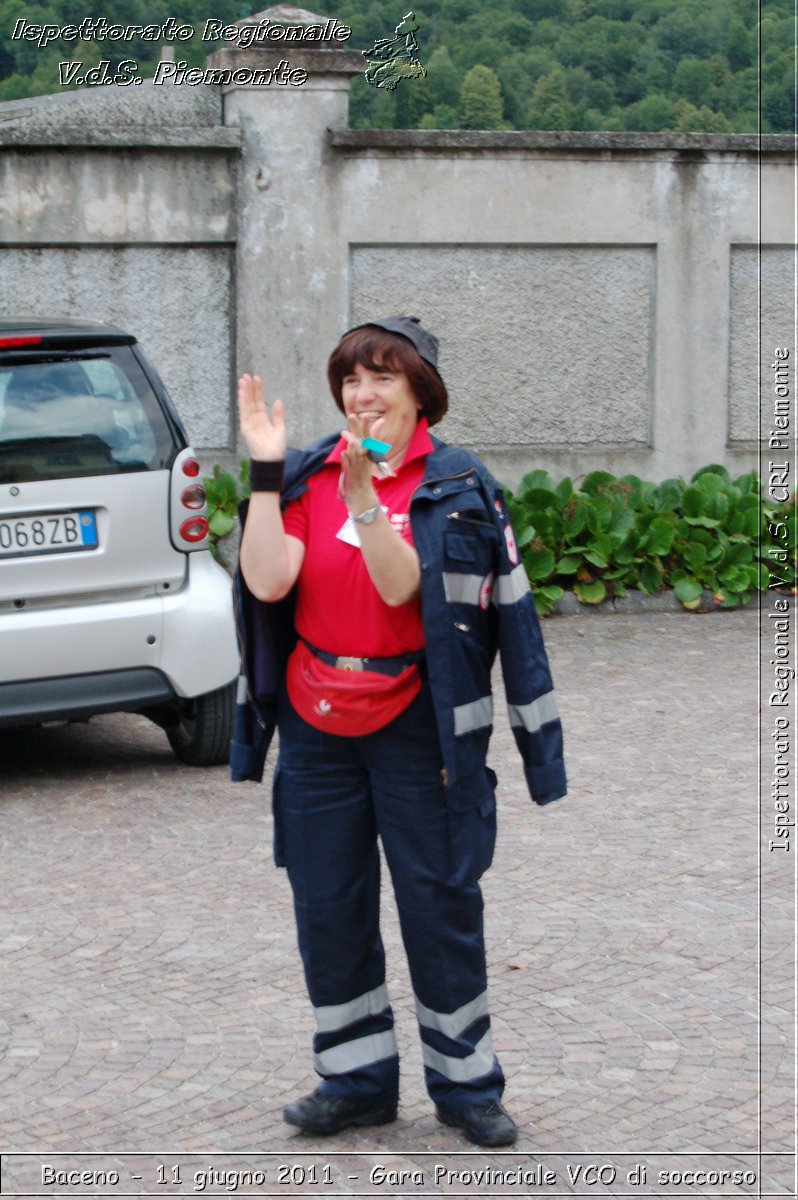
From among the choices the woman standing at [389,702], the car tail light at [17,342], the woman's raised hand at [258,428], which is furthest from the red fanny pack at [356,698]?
the car tail light at [17,342]

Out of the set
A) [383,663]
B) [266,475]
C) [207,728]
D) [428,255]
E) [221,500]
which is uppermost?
[428,255]

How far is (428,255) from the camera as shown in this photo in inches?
443

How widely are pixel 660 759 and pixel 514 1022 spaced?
2.94m

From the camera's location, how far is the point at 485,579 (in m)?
3.75

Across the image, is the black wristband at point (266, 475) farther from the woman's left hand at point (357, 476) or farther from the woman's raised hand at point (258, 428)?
the woman's left hand at point (357, 476)

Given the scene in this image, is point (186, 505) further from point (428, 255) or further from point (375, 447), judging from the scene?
point (428, 255)

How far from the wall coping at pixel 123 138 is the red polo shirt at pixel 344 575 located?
7499mm

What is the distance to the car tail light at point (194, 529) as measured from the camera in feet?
22.7

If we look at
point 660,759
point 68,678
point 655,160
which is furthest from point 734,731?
point 655,160

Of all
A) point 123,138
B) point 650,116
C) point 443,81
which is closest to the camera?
point 123,138

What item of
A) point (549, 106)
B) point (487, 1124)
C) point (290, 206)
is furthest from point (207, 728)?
point (549, 106)

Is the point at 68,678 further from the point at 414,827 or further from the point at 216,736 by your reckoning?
the point at 414,827

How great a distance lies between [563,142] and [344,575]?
8239mm

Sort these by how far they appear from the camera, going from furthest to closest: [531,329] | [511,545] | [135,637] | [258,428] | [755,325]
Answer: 1. [755,325]
2. [531,329]
3. [135,637]
4. [511,545]
5. [258,428]
